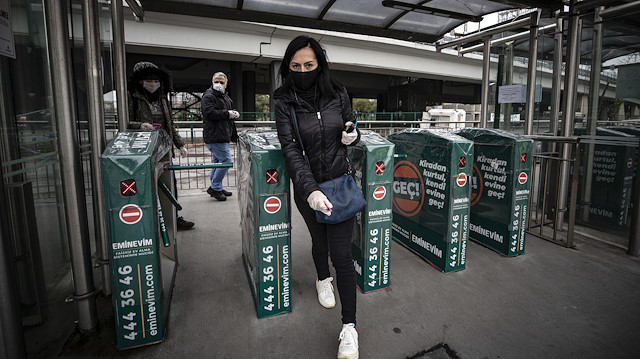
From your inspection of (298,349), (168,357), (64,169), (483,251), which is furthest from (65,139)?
(483,251)

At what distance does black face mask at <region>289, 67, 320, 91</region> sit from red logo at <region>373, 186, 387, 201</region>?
0.95 metres

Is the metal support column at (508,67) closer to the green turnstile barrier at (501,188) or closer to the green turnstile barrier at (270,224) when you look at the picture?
the green turnstile barrier at (501,188)

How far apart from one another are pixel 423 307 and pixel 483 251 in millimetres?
1382

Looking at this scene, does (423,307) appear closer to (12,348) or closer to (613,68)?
(12,348)

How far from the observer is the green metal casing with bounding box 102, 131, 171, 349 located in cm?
197

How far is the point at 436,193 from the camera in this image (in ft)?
10.4

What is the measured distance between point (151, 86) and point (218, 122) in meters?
1.57

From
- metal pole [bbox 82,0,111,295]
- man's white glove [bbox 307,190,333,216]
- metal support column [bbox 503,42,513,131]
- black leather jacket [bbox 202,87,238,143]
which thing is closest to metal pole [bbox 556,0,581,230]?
metal support column [bbox 503,42,513,131]

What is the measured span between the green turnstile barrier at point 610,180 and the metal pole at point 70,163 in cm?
516

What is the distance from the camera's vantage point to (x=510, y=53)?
228 inches

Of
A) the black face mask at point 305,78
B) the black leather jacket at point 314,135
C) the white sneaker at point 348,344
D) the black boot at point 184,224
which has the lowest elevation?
the white sneaker at point 348,344

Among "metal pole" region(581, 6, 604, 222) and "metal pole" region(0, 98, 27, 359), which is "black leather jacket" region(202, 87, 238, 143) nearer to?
"metal pole" region(0, 98, 27, 359)

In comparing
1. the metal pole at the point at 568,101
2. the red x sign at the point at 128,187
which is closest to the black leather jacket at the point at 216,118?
the red x sign at the point at 128,187

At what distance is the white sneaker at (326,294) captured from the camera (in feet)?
8.52
